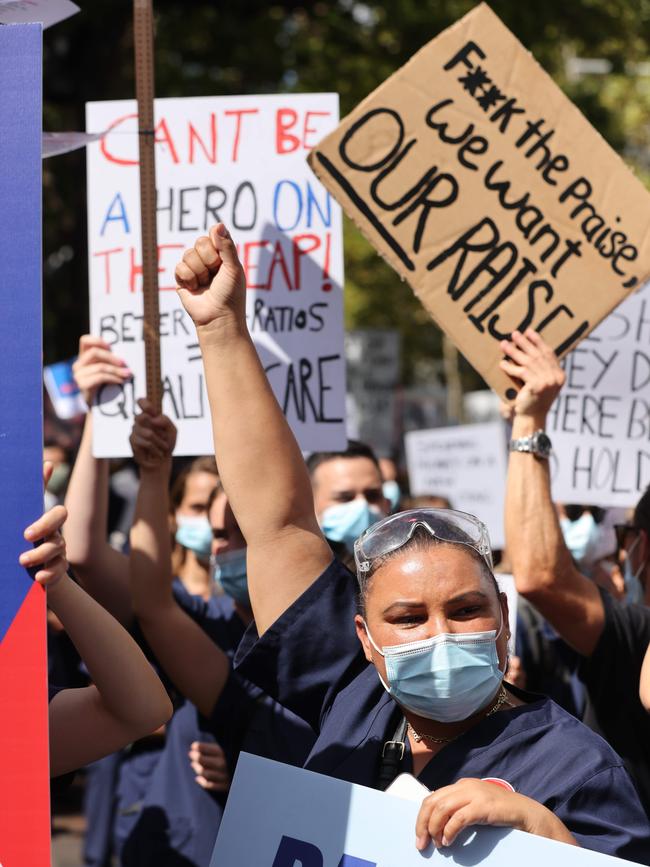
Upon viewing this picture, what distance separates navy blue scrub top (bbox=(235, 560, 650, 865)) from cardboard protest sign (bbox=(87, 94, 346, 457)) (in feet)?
4.31

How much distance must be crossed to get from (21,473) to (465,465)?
5.86 meters

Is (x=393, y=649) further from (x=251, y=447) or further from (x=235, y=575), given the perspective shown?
(x=235, y=575)

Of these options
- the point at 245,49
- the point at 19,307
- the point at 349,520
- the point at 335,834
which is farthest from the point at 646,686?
the point at 245,49

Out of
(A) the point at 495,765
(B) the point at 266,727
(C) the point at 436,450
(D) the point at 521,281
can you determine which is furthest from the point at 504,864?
(C) the point at 436,450

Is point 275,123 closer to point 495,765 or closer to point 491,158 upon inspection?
A: point 491,158

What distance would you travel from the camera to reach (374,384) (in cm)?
1041

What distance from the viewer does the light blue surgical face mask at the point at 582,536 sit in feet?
16.1

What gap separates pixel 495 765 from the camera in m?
2.11

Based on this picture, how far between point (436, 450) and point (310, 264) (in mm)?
4212

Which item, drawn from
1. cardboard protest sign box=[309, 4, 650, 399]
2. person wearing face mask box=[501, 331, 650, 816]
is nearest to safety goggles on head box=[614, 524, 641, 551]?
person wearing face mask box=[501, 331, 650, 816]

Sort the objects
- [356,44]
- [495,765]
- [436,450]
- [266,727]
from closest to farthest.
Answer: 1. [495,765]
2. [266,727]
3. [436,450]
4. [356,44]

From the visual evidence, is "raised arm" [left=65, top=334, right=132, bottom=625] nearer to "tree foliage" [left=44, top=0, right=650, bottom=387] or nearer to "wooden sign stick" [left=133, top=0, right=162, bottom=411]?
"wooden sign stick" [left=133, top=0, right=162, bottom=411]

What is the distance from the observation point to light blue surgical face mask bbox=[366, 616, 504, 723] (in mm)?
2119

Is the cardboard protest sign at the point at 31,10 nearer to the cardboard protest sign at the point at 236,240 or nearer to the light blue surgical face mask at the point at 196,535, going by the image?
the cardboard protest sign at the point at 236,240
